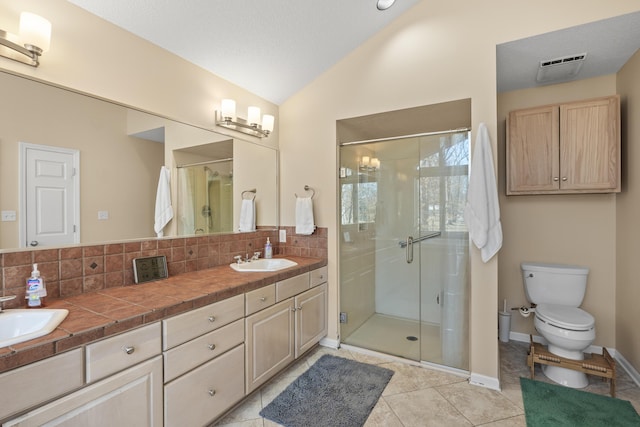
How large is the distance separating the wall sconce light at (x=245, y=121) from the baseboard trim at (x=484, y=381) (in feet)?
8.86

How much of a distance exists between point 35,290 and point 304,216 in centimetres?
192

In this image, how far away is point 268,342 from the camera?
6.86ft

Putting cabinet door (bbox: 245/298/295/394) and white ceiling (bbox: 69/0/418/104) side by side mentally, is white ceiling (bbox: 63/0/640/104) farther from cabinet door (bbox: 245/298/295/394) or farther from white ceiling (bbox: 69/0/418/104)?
cabinet door (bbox: 245/298/295/394)

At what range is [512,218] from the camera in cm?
294

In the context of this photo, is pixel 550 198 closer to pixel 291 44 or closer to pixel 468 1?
pixel 468 1

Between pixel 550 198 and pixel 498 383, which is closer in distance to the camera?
pixel 498 383

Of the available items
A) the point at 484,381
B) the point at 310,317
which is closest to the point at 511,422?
the point at 484,381

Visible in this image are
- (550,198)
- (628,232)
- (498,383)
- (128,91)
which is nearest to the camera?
(128,91)

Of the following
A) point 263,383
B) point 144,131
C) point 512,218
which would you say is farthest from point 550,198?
point 144,131

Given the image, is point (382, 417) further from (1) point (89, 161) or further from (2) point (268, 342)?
(1) point (89, 161)

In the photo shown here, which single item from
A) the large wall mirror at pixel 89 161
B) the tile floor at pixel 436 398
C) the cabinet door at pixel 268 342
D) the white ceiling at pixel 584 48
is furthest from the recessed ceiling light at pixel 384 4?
the tile floor at pixel 436 398

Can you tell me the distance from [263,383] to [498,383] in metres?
1.73

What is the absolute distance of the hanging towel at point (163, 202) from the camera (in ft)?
6.57

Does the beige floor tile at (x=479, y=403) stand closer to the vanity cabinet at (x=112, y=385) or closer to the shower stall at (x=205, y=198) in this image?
the vanity cabinet at (x=112, y=385)
